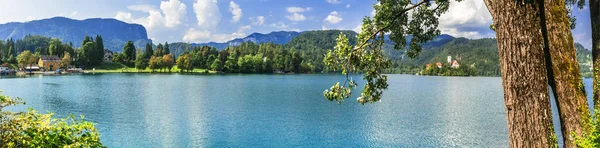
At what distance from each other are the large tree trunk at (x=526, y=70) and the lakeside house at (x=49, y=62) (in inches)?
6292

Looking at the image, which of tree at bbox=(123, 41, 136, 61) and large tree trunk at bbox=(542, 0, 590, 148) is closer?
large tree trunk at bbox=(542, 0, 590, 148)

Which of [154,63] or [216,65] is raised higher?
[154,63]

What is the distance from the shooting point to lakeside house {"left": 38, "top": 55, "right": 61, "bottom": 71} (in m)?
133

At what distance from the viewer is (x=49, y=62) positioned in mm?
135750

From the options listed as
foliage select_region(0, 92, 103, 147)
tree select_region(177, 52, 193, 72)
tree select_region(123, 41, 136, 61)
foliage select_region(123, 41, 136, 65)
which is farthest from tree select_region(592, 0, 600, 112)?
tree select_region(123, 41, 136, 61)

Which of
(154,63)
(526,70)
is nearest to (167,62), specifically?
(154,63)

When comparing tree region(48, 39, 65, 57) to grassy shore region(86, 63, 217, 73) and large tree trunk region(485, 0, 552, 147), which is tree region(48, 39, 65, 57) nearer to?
grassy shore region(86, 63, 217, 73)

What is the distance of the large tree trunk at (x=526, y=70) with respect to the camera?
381 cm

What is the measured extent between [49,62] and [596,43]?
162499 mm

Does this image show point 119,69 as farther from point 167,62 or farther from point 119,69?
point 167,62

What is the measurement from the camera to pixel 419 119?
3322 cm

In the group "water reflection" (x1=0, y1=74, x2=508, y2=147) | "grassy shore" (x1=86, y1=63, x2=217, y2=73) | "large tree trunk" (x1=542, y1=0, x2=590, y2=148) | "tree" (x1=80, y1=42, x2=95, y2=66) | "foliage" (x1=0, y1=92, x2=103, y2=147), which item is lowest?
"water reflection" (x1=0, y1=74, x2=508, y2=147)

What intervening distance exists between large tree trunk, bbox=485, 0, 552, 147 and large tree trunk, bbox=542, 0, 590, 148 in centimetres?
90

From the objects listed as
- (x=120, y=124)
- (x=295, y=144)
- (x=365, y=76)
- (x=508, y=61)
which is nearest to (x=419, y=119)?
(x=295, y=144)
